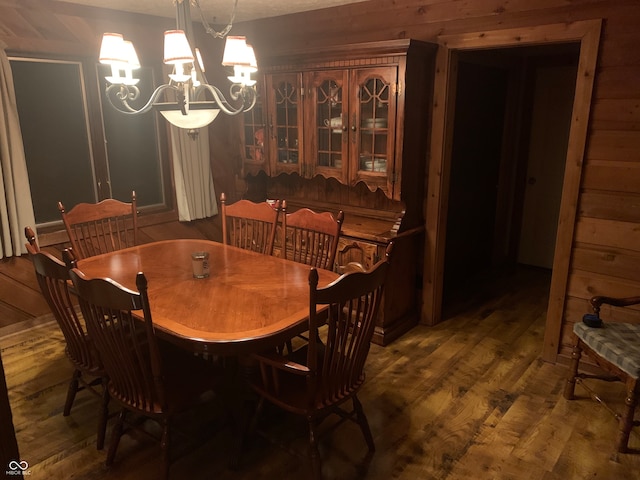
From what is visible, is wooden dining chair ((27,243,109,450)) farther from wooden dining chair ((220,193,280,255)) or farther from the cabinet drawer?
the cabinet drawer

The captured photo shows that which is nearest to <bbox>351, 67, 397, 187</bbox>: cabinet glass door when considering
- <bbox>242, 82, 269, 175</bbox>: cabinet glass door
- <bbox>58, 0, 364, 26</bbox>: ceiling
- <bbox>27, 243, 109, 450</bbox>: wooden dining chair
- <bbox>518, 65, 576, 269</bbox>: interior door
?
<bbox>58, 0, 364, 26</bbox>: ceiling

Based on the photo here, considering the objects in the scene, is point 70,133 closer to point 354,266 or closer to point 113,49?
point 113,49

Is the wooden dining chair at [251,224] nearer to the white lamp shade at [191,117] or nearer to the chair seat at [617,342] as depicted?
the white lamp shade at [191,117]

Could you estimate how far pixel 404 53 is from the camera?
301 cm

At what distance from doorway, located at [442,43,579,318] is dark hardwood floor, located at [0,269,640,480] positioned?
975 mm

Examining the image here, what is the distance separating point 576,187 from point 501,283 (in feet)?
6.38

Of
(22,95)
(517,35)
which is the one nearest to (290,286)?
(517,35)

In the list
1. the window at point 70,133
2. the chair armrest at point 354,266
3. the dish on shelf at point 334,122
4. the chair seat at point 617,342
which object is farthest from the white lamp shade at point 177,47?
the chair seat at point 617,342

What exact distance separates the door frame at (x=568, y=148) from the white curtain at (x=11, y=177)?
282 cm

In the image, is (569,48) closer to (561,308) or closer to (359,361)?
(561,308)

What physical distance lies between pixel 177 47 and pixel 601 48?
222 cm

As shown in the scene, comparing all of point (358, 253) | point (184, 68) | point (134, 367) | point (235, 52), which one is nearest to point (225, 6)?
point (184, 68)

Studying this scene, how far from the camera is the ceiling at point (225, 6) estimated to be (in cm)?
341

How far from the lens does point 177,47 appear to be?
6.47ft
